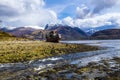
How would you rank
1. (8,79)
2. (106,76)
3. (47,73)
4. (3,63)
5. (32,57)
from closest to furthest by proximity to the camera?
(8,79) < (106,76) < (47,73) < (3,63) < (32,57)

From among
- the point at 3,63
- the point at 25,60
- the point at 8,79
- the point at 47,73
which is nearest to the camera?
the point at 8,79

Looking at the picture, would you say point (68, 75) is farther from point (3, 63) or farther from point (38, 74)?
point (3, 63)

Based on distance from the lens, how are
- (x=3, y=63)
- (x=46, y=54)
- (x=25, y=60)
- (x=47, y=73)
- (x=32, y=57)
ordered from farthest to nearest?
1. (x=46, y=54)
2. (x=32, y=57)
3. (x=25, y=60)
4. (x=3, y=63)
5. (x=47, y=73)

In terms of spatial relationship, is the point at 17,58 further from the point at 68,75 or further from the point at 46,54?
the point at 68,75

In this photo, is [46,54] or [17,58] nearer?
[17,58]

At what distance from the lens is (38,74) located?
28922 millimetres

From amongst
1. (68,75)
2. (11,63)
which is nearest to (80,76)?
(68,75)

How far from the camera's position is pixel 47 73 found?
29797 mm

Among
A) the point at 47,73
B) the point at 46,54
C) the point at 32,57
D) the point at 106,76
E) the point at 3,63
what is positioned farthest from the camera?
the point at 46,54

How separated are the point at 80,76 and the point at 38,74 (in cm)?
506

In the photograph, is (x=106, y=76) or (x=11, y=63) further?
(x=11, y=63)

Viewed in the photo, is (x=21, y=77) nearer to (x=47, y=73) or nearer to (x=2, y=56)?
(x=47, y=73)

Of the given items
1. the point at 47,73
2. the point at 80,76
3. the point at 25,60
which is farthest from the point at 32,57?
the point at 80,76

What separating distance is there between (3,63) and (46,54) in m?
14.4
